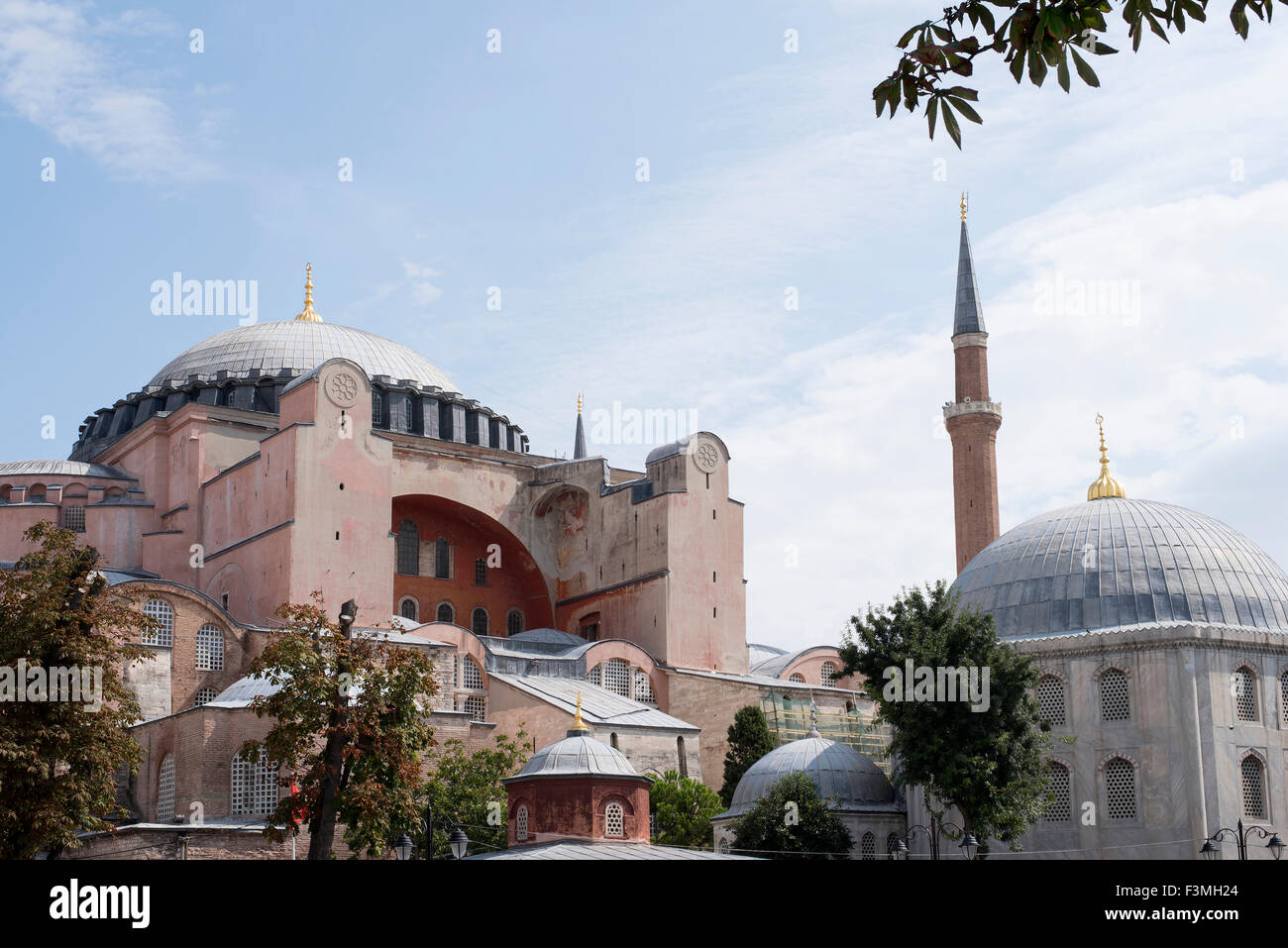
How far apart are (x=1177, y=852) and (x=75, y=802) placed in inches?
802

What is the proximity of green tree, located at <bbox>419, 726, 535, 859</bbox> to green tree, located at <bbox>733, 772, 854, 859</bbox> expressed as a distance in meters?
4.83

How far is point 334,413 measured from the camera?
4203cm

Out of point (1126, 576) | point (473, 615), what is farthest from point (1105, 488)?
point (473, 615)

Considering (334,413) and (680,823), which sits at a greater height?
(334,413)

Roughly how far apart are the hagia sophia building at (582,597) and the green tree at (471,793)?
4.93ft

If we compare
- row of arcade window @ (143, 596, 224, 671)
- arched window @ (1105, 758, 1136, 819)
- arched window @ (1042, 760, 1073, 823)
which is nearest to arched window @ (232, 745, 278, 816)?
row of arcade window @ (143, 596, 224, 671)

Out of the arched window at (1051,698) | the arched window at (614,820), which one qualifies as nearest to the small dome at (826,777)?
the arched window at (1051,698)

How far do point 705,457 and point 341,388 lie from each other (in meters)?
10.6

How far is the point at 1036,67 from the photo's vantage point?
7.48 meters

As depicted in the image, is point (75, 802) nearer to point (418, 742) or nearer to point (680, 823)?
point (418, 742)

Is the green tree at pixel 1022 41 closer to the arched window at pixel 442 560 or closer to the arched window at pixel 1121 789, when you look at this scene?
the arched window at pixel 1121 789

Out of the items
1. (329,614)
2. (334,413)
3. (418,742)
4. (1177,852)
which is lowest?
(1177,852)

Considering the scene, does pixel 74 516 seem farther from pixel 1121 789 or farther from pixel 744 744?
pixel 1121 789
